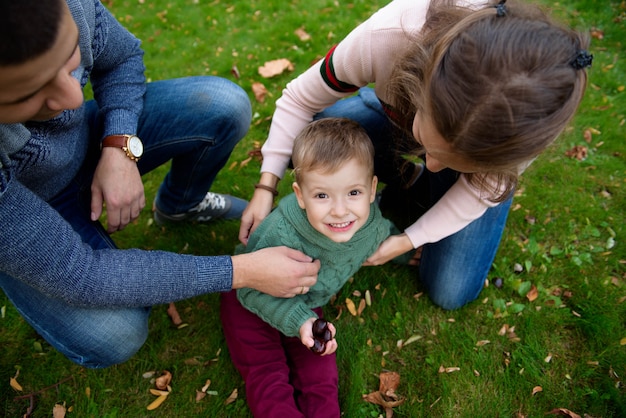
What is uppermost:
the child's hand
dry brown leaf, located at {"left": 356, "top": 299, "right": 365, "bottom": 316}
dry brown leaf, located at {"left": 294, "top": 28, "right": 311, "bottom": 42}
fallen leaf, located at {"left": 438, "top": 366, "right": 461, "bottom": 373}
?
dry brown leaf, located at {"left": 294, "top": 28, "right": 311, "bottom": 42}

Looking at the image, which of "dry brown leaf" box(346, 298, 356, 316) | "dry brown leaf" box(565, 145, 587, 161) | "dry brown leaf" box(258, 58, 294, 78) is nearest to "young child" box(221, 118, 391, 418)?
"dry brown leaf" box(346, 298, 356, 316)

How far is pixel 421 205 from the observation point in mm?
2961

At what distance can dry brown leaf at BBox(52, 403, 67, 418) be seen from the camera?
2324 mm

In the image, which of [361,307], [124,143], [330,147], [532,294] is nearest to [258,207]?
[330,147]

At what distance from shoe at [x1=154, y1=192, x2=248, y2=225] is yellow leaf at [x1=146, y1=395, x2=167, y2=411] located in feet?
3.79

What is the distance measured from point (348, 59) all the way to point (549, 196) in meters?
2.15

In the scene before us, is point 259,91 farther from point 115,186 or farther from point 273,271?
point 273,271

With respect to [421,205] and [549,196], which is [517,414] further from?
[549,196]

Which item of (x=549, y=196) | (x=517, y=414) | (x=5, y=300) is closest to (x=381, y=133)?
(x=549, y=196)

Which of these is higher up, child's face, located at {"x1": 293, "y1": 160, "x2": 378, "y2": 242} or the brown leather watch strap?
the brown leather watch strap

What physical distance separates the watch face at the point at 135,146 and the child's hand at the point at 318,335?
3.89ft

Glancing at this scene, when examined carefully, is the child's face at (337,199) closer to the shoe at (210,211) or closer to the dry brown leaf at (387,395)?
the dry brown leaf at (387,395)

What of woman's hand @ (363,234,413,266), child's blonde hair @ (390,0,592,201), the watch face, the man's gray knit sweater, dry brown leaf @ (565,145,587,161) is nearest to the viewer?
child's blonde hair @ (390,0,592,201)

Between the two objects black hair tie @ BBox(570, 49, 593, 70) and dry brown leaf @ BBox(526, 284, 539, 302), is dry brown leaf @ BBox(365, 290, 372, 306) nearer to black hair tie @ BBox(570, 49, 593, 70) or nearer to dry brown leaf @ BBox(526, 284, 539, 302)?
dry brown leaf @ BBox(526, 284, 539, 302)
